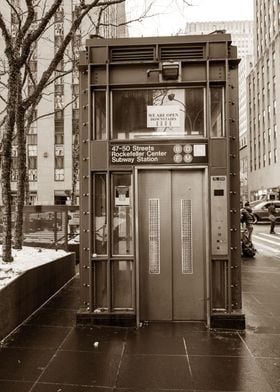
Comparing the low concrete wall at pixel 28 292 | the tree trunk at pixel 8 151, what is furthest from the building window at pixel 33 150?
the low concrete wall at pixel 28 292

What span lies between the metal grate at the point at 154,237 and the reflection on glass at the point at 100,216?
2.22 ft

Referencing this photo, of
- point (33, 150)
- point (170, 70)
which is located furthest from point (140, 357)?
point (33, 150)

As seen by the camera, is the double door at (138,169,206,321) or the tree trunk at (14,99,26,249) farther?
the tree trunk at (14,99,26,249)

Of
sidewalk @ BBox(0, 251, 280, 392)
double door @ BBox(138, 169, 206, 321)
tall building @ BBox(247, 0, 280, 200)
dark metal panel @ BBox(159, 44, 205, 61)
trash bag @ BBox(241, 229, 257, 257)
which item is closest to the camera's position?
sidewalk @ BBox(0, 251, 280, 392)

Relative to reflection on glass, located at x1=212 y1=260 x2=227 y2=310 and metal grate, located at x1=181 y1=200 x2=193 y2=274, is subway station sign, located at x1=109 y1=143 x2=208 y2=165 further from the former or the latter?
reflection on glass, located at x1=212 y1=260 x2=227 y2=310

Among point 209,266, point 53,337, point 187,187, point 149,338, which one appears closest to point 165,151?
point 187,187

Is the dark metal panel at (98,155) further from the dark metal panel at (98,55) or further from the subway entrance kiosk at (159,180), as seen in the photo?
the dark metal panel at (98,55)

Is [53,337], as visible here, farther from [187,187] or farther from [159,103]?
[159,103]

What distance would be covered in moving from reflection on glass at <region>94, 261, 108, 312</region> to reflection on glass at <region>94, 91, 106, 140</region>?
6.00ft

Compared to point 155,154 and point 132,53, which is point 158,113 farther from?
point 132,53

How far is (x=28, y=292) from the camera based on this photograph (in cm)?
672

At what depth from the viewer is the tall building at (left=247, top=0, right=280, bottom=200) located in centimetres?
5769

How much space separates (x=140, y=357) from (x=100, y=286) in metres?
1.60

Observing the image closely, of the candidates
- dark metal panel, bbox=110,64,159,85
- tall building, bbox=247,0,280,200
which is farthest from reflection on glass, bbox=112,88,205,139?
tall building, bbox=247,0,280,200
